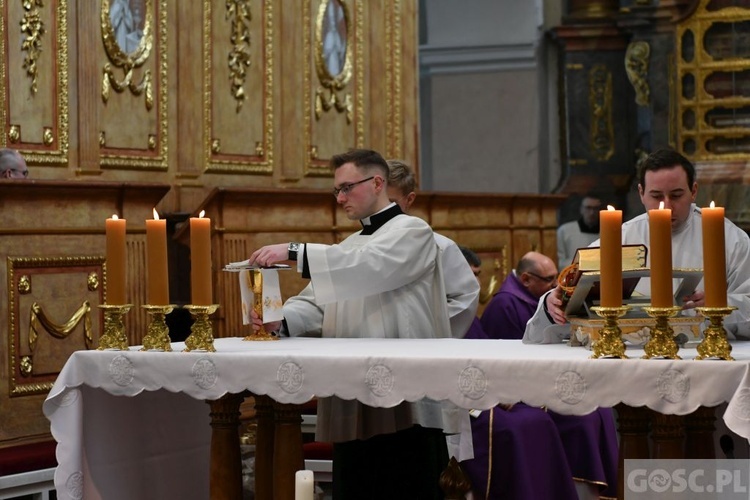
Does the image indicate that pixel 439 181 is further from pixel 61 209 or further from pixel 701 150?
pixel 61 209

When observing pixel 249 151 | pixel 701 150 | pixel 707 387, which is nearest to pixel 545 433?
pixel 707 387

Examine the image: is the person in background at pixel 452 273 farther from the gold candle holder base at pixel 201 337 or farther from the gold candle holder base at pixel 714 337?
the gold candle holder base at pixel 714 337

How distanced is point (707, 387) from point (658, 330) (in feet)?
0.86

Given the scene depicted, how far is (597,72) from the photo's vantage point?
623 inches

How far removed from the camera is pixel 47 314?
7266mm

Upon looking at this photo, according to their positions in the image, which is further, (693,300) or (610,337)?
(693,300)

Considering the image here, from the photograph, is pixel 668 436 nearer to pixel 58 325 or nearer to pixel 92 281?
pixel 58 325

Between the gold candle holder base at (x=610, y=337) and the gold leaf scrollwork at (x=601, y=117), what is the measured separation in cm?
1159

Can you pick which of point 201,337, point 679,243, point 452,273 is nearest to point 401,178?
point 452,273

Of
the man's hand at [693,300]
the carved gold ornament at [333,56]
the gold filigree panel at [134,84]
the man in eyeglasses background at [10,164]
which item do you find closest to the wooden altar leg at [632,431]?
the man's hand at [693,300]

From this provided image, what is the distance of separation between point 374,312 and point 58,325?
8.09ft

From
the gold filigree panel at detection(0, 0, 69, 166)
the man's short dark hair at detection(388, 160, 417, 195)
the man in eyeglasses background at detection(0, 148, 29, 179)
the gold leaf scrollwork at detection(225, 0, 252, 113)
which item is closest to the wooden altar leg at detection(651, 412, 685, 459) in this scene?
the man's short dark hair at detection(388, 160, 417, 195)

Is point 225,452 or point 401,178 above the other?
point 401,178

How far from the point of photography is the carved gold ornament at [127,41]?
9734 mm
